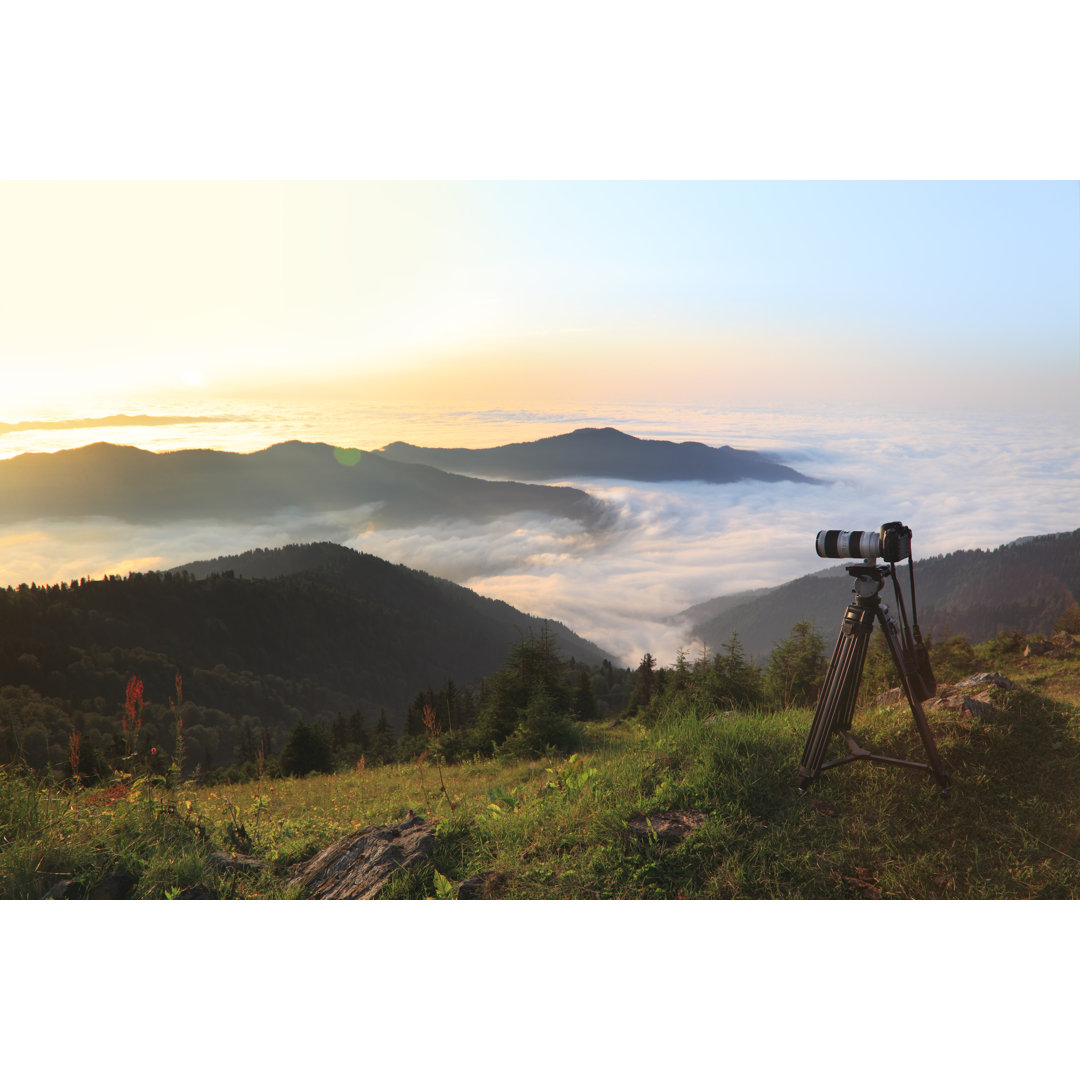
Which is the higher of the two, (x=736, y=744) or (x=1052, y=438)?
(x=1052, y=438)

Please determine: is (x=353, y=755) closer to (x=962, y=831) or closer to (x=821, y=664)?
(x=821, y=664)

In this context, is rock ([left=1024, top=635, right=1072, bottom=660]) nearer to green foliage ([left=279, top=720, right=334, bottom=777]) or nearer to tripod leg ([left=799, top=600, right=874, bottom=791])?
tripod leg ([left=799, top=600, right=874, bottom=791])

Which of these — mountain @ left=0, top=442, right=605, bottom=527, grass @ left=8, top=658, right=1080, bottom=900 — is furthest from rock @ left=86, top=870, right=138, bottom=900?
mountain @ left=0, top=442, right=605, bottom=527

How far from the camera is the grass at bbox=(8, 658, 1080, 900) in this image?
2.78 metres

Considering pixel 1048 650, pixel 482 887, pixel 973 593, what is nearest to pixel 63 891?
pixel 482 887

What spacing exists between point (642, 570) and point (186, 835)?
8249mm

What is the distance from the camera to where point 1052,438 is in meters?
7.48

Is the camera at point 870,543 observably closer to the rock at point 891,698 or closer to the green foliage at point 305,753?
the rock at point 891,698

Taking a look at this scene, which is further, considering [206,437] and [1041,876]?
[206,437]

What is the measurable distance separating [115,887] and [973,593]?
1274cm

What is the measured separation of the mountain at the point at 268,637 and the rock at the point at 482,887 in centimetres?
2333

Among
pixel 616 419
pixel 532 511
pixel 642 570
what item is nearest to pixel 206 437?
pixel 532 511

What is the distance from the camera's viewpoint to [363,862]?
123 inches

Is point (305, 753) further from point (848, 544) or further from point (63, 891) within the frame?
point (848, 544)
